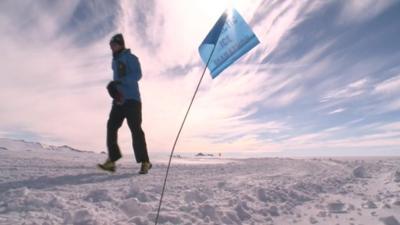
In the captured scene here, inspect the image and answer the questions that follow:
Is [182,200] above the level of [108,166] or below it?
below

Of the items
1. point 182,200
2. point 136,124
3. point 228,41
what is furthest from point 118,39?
point 182,200

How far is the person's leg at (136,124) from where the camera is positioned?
6.13 metres

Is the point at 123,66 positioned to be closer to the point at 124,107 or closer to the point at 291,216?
the point at 124,107

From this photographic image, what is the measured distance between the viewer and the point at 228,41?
5074mm

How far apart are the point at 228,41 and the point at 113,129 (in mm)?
2418

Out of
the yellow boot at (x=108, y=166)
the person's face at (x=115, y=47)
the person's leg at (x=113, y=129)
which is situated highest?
the person's face at (x=115, y=47)

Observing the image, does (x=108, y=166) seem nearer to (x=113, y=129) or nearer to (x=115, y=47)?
(x=113, y=129)

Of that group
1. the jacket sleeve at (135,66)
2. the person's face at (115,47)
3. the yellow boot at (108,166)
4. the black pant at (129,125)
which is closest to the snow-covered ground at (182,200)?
the yellow boot at (108,166)

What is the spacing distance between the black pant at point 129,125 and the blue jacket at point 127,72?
0.17 m

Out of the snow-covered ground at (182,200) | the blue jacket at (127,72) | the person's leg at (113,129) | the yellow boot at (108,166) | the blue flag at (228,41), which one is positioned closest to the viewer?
the snow-covered ground at (182,200)

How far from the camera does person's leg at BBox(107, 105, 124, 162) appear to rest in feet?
20.5

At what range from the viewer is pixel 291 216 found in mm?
4566

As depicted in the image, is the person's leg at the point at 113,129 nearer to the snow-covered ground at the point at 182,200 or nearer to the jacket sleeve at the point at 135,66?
the snow-covered ground at the point at 182,200

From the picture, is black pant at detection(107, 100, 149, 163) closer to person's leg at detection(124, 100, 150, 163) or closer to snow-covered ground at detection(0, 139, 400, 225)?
person's leg at detection(124, 100, 150, 163)
